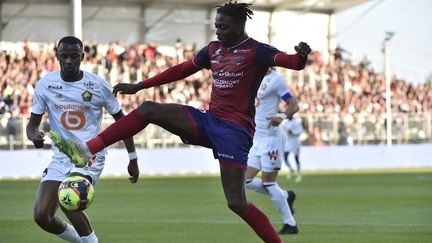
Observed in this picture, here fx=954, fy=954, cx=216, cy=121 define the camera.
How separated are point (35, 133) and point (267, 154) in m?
5.85

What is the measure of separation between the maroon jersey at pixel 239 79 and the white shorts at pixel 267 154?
5.35m

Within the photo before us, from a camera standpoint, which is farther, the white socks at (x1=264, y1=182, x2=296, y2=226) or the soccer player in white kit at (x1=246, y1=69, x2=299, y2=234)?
the soccer player in white kit at (x1=246, y1=69, x2=299, y2=234)

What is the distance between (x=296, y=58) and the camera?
840cm

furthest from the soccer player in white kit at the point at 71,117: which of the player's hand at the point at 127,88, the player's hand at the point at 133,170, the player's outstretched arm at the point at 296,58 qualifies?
the player's outstretched arm at the point at 296,58

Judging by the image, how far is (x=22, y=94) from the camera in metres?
34.2

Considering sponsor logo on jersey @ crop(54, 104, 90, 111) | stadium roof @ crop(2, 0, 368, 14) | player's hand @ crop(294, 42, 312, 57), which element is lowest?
sponsor logo on jersey @ crop(54, 104, 90, 111)

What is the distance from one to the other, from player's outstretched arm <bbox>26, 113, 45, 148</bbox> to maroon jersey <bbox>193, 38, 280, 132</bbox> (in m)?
1.69

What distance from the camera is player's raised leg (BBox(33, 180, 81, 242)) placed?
9406 millimetres

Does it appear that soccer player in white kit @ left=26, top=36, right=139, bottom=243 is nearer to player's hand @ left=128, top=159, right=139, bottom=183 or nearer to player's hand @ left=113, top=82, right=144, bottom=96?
player's hand @ left=128, top=159, right=139, bottom=183

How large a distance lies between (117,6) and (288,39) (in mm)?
9917

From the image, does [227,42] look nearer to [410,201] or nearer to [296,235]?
[296,235]

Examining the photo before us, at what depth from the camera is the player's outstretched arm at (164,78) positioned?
9.05 m

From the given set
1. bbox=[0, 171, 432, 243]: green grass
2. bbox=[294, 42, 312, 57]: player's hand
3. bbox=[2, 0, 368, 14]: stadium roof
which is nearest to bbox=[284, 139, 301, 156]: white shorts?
bbox=[0, 171, 432, 243]: green grass

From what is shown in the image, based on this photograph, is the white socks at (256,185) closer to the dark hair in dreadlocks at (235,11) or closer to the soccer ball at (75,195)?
the dark hair in dreadlocks at (235,11)
